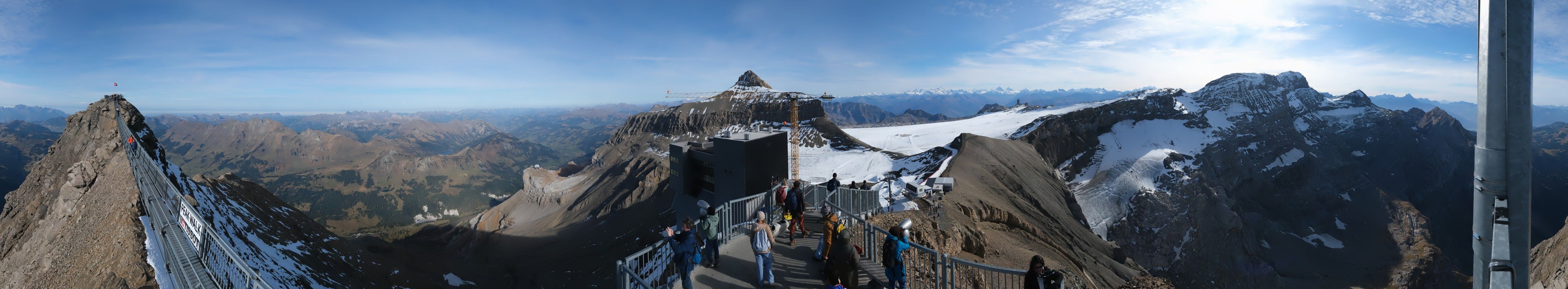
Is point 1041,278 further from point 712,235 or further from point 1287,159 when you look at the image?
point 1287,159

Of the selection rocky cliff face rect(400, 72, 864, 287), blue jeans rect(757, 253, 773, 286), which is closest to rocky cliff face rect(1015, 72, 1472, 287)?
rocky cliff face rect(400, 72, 864, 287)

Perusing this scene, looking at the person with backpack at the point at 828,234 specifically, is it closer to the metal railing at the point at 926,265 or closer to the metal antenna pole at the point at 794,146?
the metal railing at the point at 926,265

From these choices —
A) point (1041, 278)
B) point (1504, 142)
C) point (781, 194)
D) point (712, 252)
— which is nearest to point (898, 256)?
point (1041, 278)

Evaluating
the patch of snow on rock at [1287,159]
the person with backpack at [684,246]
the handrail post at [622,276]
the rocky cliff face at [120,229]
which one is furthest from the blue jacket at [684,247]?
the patch of snow on rock at [1287,159]

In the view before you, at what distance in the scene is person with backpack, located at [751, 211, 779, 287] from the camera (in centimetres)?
815

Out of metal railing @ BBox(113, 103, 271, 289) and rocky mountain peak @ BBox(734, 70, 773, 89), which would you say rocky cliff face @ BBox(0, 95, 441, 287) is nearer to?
metal railing @ BBox(113, 103, 271, 289)

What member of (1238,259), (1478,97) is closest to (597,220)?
(1478,97)

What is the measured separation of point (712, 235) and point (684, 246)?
2.82 ft

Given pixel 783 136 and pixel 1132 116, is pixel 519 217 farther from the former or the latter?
pixel 1132 116

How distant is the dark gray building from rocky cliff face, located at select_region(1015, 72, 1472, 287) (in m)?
43.6

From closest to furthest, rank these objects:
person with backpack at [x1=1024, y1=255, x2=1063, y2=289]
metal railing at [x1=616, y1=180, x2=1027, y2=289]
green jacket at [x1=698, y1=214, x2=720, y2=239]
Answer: person with backpack at [x1=1024, y1=255, x2=1063, y2=289] < metal railing at [x1=616, y1=180, x2=1027, y2=289] < green jacket at [x1=698, y1=214, x2=720, y2=239]

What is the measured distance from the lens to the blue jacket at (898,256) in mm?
7508

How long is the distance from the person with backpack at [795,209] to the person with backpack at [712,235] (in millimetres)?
2051

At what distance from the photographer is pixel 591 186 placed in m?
81.6
